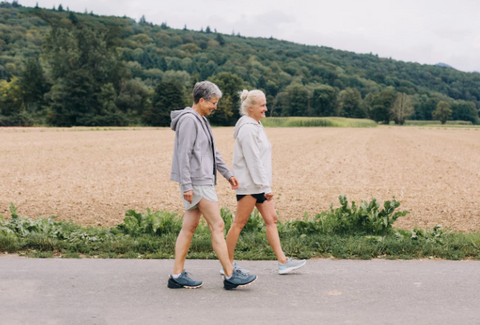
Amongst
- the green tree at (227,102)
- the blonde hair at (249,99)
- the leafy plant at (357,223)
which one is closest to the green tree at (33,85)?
the green tree at (227,102)

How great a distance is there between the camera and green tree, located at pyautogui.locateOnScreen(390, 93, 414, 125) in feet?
382

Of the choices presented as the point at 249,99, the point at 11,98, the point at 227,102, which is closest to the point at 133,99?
the point at 227,102

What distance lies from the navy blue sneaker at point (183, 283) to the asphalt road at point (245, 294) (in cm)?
7

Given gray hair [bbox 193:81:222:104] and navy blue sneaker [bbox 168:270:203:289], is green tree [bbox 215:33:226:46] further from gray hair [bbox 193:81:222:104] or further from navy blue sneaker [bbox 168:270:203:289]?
navy blue sneaker [bbox 168:270:203:289]

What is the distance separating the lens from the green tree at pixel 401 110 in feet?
382

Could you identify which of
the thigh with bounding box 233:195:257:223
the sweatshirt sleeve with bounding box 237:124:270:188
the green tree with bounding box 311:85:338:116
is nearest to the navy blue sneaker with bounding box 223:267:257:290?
the thigh with bounding box 233:195:257:223

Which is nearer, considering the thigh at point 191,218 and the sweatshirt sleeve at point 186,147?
the sweatshirt sleeve at point 186,147

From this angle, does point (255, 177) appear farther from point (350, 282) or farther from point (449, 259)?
point (449, 259)

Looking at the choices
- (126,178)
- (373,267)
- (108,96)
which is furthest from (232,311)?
(108,96)

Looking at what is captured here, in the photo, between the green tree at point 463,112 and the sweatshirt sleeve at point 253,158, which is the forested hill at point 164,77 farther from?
the sweatshirt sleeve at point 253,158

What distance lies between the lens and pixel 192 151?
432cm

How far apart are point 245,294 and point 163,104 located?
79319 millimetres

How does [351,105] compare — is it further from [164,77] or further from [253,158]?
[253,158]

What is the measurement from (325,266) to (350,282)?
0.60 m
